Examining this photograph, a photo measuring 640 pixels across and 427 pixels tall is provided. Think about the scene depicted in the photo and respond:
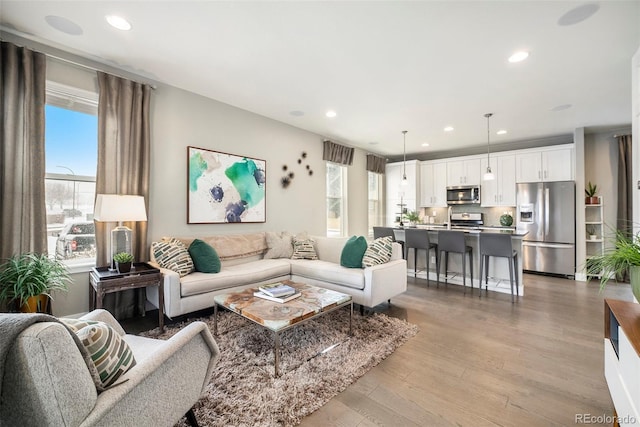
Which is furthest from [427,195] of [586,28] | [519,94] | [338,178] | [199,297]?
[199,297]

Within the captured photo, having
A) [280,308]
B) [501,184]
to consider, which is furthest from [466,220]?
[280,308]

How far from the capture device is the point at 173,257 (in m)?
3.00

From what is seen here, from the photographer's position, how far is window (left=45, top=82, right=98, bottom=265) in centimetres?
270

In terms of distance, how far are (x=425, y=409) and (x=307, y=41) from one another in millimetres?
2923

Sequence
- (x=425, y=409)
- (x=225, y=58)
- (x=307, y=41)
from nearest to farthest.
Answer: (x=425, y=409) < (x=307, y=41) < (x=225, y=58)

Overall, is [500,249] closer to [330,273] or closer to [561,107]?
[561,107]

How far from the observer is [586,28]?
2230 mm

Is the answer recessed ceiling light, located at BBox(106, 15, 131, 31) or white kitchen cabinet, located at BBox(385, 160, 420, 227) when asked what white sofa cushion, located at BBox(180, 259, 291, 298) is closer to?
recessed ceiling light, located at BBox(106, 15, 131, 31)

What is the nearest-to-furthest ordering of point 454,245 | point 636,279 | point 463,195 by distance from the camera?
point 636,279
point 454,245
point 463,195

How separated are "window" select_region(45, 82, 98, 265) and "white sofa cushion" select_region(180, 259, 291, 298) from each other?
3.59ft

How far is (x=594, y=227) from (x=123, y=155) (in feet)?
25.2

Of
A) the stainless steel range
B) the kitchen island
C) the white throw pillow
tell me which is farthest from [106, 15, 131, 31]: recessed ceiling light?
the stainless steel range

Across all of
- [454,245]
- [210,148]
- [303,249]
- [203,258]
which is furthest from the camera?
[454,245]

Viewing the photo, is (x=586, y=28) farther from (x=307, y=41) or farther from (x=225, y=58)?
(x=225, y=58)
